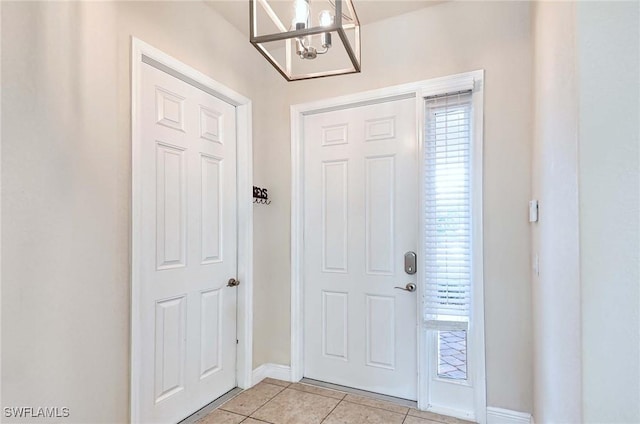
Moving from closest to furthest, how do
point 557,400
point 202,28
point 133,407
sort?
point 557,400, point 133,407, point 202,28

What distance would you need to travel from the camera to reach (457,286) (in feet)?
7.16

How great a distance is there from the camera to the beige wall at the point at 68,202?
1.31 m

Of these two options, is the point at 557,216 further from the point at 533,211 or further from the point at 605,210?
the point at 533,211

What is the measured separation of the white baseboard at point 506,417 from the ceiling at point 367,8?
8.62 ft

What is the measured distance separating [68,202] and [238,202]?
1193mm

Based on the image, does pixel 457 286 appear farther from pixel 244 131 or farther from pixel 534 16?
pixel 244 131

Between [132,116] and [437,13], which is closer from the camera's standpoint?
[132,116]

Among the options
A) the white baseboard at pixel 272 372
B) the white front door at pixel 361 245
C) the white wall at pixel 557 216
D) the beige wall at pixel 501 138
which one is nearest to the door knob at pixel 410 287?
the white front door at pixel 361 245

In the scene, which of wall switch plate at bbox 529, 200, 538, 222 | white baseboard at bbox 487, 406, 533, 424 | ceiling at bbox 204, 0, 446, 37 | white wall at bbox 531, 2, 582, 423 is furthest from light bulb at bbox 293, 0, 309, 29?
white baseboard at bbox 487, 406, 533, 424

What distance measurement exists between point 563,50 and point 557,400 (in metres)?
1.15

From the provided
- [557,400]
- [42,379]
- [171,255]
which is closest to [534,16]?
[557,400]

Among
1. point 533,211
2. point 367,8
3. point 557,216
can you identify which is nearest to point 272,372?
point 533,211

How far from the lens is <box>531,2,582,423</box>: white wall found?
0.90m

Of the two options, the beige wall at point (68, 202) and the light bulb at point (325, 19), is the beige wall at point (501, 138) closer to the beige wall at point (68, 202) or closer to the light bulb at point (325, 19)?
the light bulb at point (325, 19)
